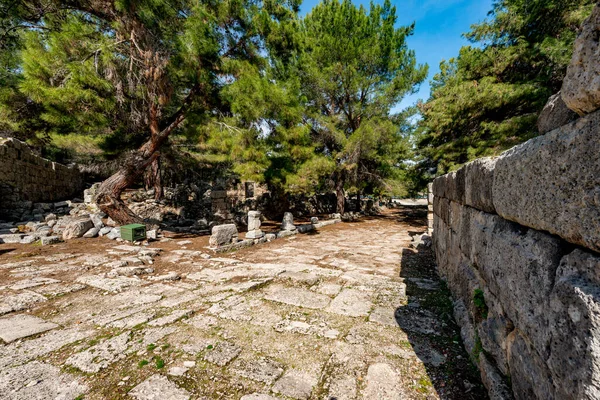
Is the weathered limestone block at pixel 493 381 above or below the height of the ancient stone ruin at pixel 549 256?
below

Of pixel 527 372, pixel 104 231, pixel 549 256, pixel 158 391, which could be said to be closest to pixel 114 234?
pixel 104 231

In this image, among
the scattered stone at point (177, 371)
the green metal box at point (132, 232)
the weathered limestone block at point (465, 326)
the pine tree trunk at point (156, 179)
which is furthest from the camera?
the pine tree trunk at point (156, 179)

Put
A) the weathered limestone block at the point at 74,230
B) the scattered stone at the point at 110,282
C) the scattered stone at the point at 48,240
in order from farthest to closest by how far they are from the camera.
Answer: the weathered limestone block at the point at 74,230
the scattered stone at the point at 48,240
the scattered stone at the point at 110,282

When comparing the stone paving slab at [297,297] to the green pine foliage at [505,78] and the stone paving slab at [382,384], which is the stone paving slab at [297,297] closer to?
the stone paving slab at [382,384]

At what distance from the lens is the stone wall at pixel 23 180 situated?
335 inches

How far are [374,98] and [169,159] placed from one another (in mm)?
10373

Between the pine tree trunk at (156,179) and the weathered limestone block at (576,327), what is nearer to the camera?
the weathered limestone block at (576,327)

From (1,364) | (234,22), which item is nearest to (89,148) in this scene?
(234,22)

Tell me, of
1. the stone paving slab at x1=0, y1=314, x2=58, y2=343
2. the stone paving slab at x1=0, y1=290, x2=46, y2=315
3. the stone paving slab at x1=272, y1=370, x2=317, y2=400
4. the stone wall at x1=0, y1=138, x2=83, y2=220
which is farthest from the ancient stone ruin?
the stone wall at x1=0, y1=138, x2=83, y2=220

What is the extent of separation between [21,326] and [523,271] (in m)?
4.47

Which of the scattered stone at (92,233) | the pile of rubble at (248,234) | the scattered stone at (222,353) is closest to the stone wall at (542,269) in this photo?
the scattered stone at (222,353)

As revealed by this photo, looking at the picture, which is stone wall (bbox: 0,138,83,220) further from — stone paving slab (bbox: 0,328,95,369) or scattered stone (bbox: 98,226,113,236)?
stone paving slab (bbox: 0,328,95,369)

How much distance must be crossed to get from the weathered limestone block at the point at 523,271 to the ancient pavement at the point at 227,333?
802 mm

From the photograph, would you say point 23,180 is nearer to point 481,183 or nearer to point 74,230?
point 74,230
